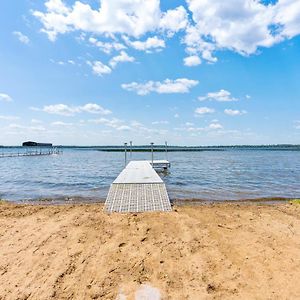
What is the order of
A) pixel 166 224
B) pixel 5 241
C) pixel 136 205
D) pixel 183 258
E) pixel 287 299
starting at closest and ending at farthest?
pixel 287 299
pixel 183 258
pixel 5 241
pixel 166 224
pixel 136 205

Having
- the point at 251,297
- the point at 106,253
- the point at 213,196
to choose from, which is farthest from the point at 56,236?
the point at 213,196

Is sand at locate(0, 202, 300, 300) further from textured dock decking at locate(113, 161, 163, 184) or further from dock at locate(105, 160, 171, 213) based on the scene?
textured dock decking at locate(113, 161, 163, 184)

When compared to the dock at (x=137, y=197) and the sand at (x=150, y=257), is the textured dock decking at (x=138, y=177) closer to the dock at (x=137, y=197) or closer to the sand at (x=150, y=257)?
the dock at (x=137, y=197)

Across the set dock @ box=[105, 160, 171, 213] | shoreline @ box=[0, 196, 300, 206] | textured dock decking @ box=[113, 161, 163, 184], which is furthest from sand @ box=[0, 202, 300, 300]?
shoreline @ box=[0, 196, 300, 206]

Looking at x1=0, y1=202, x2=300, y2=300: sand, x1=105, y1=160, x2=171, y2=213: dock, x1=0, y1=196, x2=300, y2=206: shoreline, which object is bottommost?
x1=0, y1=196, x2=300, y2=206: shoreline

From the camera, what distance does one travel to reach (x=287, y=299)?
426cm

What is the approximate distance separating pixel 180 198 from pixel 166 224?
616 centimetres

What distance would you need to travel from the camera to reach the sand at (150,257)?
180 inches

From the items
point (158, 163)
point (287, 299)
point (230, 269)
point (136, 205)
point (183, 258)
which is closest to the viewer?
point (287, 299)

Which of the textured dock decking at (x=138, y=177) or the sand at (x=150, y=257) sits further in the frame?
the textured dock decking at (x=138, y=177)

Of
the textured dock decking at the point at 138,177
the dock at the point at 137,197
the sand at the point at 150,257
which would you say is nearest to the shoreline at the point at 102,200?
the textured dock decking at the point at 138,177

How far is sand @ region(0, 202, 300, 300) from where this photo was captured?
458 cm

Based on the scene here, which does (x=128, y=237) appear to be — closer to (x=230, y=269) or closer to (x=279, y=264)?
(x=230, y=269)

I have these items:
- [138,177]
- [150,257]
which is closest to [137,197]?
[138,177]
